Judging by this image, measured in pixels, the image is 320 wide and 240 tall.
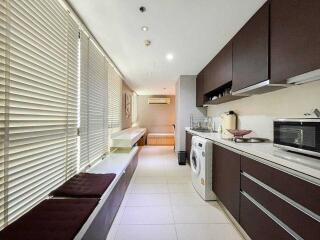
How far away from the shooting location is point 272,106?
7.55 feet

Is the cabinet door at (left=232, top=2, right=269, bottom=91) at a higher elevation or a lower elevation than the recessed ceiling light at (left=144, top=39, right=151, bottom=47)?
lower

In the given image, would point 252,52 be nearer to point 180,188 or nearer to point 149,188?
point 180,188

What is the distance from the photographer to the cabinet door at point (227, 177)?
197 cm

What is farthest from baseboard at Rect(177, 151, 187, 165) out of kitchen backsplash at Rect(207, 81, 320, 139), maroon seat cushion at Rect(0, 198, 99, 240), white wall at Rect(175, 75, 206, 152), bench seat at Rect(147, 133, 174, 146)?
maroon seat cushion at Rect(0, 198, 99, 240)

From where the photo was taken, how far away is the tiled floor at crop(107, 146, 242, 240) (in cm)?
199

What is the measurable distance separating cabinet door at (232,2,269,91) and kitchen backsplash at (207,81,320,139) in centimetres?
35

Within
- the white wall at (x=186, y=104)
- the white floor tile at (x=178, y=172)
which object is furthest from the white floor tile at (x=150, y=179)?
the white wall at (x=186, y=104)

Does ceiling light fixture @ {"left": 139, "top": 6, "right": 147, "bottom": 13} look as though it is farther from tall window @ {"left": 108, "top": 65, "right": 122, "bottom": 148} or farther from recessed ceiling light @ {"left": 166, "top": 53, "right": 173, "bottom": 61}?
tall window @ {"left": 108, "top": 65, "right": 122, "bottom": 148}

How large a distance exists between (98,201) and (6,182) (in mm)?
665

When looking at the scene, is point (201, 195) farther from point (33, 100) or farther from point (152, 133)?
point (152, 133)

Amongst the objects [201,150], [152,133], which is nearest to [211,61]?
[201,150]

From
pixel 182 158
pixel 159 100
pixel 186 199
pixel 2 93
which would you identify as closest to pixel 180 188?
pixel 186 199

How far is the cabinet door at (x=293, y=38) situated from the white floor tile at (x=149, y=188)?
2320 millimetres

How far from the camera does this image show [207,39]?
112 inches
